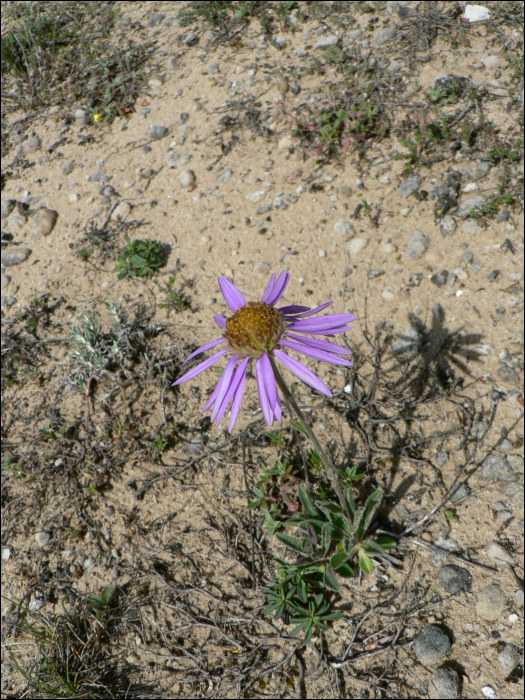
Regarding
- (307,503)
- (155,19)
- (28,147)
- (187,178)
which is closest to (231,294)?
(307,503)

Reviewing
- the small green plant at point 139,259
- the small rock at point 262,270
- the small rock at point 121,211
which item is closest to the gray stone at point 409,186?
the small rock at point 262,270

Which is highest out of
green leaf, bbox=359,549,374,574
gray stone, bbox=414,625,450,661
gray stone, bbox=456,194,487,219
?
gray stone, bbox=456,194,487,219

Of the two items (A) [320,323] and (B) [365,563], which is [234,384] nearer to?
(A) [320,323]

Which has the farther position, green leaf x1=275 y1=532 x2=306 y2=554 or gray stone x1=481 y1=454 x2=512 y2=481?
gray stone x1=481 y1=454 x2=512 y2=481

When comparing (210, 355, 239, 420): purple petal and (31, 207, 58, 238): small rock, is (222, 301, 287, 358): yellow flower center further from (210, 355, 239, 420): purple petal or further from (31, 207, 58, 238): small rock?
(31, 207, 58, 238): small rock

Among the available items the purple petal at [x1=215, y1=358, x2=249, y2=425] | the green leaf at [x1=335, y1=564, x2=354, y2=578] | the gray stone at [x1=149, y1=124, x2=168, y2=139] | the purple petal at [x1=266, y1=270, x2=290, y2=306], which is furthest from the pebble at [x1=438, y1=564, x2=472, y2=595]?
the gray stone at [x1=149, y1=124, x2=168, y2=139]

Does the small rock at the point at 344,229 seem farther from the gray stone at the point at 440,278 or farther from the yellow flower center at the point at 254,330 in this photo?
the yellow flower center at the point at 254,330

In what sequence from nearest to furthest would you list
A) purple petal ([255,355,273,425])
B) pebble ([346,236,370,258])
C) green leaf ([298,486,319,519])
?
1. purple petal ([255,355,273,425])
2. green leaf ([298,486,319,519])
3. pebble ([346,236,370,258])
